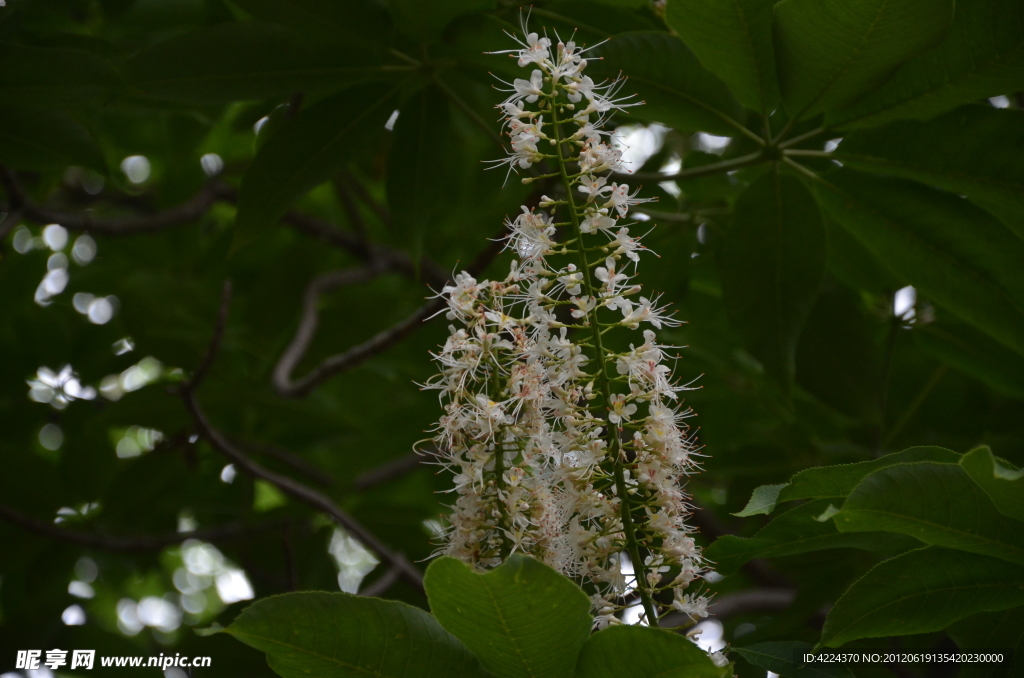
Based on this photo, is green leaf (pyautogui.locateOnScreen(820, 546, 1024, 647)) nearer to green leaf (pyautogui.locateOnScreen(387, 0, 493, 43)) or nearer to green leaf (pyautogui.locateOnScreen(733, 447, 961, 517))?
green leaf (pyautogui.locateOnScreen(733, 447, 961, 517))

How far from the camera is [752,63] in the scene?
6.06 feet

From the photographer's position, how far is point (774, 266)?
2148mm

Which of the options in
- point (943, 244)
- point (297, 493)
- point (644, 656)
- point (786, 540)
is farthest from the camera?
point (297, 493)

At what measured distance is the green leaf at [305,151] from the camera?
2.23m

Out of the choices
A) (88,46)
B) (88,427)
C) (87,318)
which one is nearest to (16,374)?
(87,318)

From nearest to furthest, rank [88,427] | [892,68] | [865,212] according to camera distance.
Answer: [892,68]
[865,212]
[88,427]

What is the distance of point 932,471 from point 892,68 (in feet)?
3.14

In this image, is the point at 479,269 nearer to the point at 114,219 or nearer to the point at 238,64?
the point at 238,64

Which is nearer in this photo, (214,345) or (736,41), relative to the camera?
(736,41)

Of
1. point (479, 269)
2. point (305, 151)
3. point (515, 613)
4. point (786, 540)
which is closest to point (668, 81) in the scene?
point (479, 269)

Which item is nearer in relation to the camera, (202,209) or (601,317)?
(601,317)

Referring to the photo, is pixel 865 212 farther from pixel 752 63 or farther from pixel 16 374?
pixel 16 374

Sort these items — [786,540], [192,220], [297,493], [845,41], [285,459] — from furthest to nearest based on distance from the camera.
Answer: [192,220] → [285,459] → [297,493] → [845,41] → [786,540]

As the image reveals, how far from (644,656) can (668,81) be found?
1358 mm
